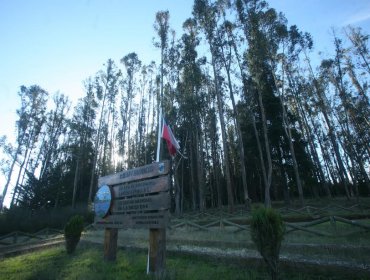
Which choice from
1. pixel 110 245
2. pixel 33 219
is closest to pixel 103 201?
pixel 110 245

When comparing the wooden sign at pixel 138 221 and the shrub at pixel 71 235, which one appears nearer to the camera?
the wooden sign at pixel 138 221

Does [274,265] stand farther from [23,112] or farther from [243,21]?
[23,112]

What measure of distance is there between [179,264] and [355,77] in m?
30.6

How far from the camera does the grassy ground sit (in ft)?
18.2

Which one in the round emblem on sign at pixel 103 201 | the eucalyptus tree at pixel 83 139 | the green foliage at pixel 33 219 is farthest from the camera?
the eucalyptus tree at pixel 83 139

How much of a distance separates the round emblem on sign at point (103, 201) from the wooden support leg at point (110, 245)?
22.8 inches

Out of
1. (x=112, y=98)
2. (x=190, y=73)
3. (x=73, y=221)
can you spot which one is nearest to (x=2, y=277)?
(x=73, y=221)

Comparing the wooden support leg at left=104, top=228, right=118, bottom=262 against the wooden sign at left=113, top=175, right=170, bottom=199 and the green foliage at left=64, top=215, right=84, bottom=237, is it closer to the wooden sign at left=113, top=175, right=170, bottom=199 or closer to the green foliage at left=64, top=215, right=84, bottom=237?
the wooden sign at left=113, top=175, right=170, bottom=199

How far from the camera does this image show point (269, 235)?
4992mm

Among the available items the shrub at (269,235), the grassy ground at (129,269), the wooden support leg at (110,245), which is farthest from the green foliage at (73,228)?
the shrub at (269,235)

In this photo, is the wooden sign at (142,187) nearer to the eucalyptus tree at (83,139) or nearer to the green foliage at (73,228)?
the green foliage at (73,228)

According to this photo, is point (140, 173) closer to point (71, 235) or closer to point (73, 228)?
point (73, 228)

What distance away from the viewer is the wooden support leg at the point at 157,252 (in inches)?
233

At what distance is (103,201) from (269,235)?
5.50 meters
